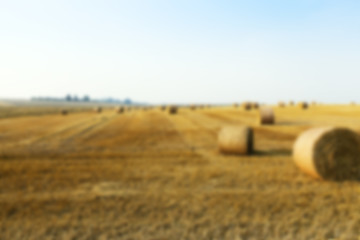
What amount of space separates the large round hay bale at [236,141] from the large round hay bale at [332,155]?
299 centimetres

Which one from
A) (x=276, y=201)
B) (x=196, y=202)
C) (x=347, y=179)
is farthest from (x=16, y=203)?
(x=347, y=179)

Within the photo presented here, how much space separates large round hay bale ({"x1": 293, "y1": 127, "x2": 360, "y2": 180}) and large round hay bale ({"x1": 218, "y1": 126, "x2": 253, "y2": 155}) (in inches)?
118

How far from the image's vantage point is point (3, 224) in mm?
5691

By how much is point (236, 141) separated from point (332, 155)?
4087mm

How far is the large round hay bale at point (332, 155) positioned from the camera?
8.42m

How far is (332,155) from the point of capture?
8562 mm

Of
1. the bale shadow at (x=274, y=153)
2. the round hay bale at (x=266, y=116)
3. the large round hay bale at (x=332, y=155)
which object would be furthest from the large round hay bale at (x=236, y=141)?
the round hay bale at (x=266, y=116)

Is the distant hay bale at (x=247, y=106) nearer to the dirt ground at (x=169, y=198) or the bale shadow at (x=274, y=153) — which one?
the bale shadow at (x=274, y=153)

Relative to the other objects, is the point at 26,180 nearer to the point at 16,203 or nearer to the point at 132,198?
the point at 16,203

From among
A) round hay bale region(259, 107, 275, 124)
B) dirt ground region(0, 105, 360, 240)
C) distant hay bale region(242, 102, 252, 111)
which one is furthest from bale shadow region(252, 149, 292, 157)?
distant hay bale region(242, 102, 252, 111)

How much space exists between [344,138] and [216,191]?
4.74 metres

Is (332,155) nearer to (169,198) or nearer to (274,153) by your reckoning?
(274,153)

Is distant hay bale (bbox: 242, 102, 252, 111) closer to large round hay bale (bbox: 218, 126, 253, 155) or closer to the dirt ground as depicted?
large round hay bale (bbox: 218, 126, 253, 155)

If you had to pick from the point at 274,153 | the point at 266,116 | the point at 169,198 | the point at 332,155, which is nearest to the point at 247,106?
the point at 266,116
